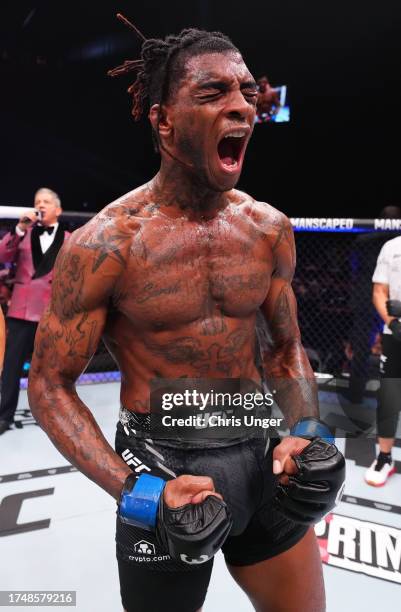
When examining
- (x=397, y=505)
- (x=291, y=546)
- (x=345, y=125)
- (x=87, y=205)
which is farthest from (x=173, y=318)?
(x=87, y=205)

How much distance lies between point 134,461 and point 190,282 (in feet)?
1.42

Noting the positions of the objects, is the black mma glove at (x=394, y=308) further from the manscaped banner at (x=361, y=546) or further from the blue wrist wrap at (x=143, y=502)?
the blue wrist wrap at (x=143, y=502)

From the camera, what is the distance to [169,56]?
106cm

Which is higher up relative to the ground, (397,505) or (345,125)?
(345,125)

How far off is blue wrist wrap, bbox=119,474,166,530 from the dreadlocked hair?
0.81 metres

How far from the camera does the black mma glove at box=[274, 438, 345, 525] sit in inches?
37.4

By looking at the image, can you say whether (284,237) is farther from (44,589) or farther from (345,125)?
(345,125)

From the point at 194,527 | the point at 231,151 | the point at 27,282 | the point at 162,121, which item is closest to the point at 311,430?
the point at 194,527

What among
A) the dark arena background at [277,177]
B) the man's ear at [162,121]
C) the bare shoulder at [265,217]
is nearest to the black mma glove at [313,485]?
the bare shoulder at [265,217]

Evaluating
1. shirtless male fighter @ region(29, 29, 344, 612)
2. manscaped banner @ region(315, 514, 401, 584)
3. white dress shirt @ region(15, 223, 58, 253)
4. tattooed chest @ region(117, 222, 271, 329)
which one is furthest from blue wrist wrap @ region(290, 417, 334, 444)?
white dress shirt @ region(15, 223, 58, 253)

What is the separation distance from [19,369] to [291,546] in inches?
107

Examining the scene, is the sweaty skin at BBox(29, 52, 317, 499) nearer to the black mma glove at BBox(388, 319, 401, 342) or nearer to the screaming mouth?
the screaming mouth

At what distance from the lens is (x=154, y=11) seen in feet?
22.7

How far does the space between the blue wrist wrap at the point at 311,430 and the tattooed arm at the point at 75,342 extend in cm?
39
